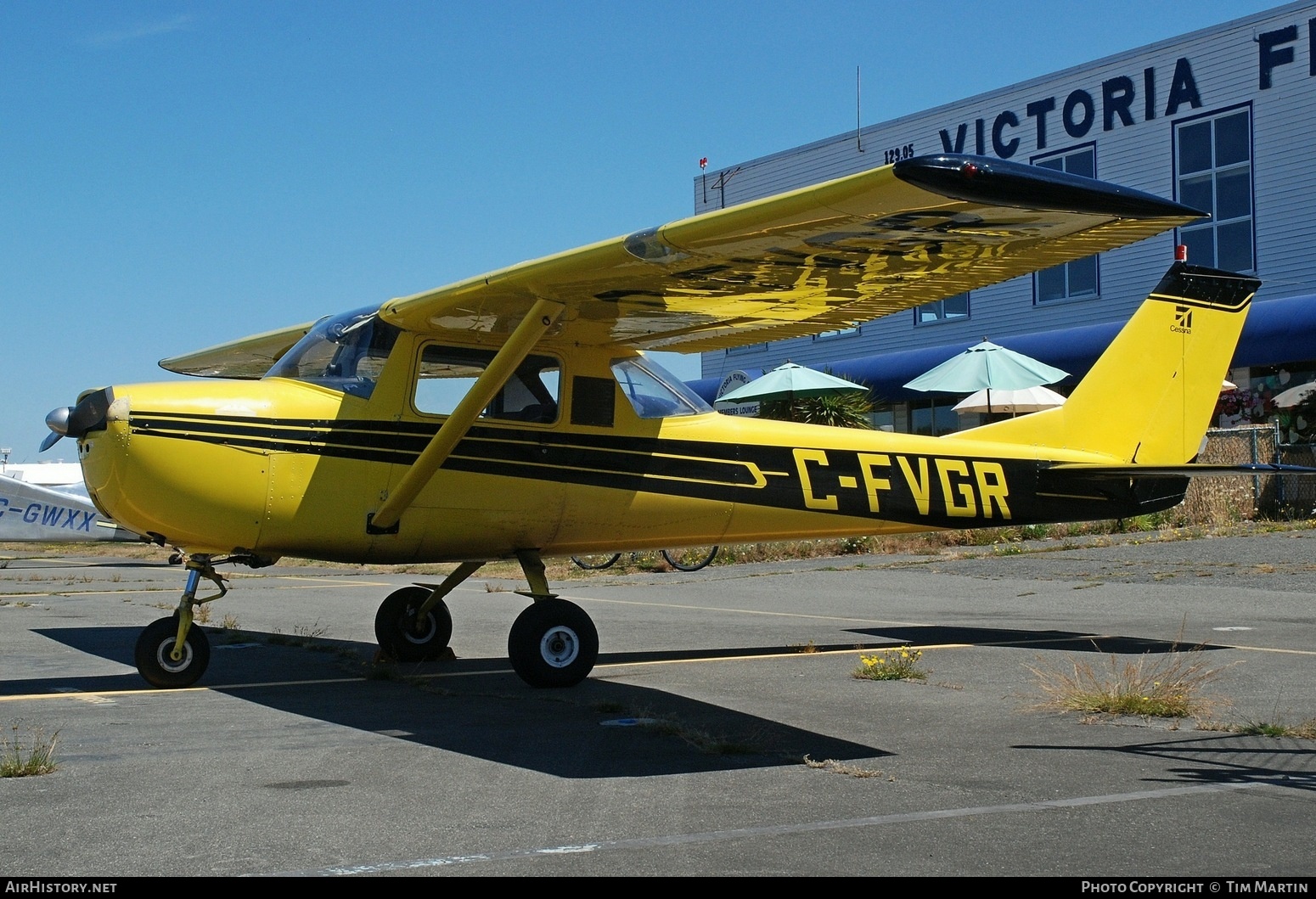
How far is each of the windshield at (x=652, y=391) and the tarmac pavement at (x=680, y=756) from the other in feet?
6.36

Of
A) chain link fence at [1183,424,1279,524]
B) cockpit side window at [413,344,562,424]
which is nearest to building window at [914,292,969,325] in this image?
chain link fence at [1183,424,1279,524]

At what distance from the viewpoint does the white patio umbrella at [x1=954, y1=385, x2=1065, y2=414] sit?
23203 millimetres

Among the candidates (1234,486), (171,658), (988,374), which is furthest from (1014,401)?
(171,658)

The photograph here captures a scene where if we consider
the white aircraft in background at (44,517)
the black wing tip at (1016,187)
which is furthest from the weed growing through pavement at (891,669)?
the white aircraft in background at (44,517)

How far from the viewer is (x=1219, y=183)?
29.0m

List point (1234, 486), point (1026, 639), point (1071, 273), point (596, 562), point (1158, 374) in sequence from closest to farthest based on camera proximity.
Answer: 1. point (1026, 639)
2. point (1158, 374)
3. point (1234, 486)
4. point (596, 562)
5. point (1071, 273)

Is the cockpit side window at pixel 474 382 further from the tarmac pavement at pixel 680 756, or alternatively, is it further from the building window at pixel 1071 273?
the building window at pixel 1071 273

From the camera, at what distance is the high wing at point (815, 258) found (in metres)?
5.48

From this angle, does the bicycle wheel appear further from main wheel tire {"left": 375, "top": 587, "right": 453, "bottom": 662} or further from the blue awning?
main wheel tire {"left": 375, "top": 587, "right": 453, "bottom": 662}

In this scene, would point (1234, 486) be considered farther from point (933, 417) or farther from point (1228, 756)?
point (1228, 756)

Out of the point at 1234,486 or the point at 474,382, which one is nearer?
the point at 474,382

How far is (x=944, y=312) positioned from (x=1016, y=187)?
3077 cm
